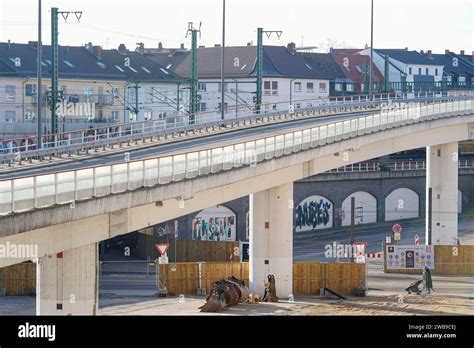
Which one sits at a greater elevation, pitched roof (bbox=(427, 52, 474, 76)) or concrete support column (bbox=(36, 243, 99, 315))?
pitched roof (bbox=(427, 52, 474, 76))

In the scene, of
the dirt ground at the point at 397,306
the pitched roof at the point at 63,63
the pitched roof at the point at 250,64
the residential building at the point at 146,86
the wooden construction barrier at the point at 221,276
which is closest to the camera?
the dirt ground at the point at 397,306

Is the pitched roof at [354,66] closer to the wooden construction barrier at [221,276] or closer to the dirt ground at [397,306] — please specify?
the wooden construction barrier at [221,276]

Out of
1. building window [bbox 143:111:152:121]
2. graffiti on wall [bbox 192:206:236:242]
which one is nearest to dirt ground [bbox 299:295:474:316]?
graffiti on wall [bbox 192:206:236:242]

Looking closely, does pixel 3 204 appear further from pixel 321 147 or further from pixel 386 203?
pixel 386 203

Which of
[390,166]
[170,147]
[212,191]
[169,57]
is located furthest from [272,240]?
[169,57]

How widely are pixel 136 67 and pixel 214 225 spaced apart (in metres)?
39.0

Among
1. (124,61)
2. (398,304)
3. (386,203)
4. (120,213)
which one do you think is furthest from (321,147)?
(124,61)

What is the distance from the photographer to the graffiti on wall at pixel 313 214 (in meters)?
82.3

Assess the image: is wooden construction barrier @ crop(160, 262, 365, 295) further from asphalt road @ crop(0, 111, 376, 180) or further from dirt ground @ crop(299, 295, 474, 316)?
asphalt road @ crop(0, 111, 376, 180)

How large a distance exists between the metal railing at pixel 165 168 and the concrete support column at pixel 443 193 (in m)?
6.12

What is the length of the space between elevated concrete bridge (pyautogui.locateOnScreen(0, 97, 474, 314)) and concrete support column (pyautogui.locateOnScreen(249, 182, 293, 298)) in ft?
0.14

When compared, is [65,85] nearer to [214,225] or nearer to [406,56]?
[214,225]

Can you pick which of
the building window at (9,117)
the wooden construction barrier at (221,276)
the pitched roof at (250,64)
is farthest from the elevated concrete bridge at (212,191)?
the pitched roof at (250,64)

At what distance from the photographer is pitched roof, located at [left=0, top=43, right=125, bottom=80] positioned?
97.6 m
